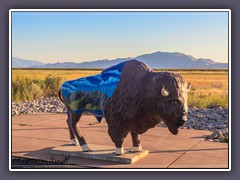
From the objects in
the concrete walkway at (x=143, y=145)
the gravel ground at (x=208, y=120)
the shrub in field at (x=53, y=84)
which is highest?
the shrub in field at (x=53, y=84)

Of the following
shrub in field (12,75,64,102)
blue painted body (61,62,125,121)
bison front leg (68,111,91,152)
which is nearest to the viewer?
blue painted body (61,62,125,121)

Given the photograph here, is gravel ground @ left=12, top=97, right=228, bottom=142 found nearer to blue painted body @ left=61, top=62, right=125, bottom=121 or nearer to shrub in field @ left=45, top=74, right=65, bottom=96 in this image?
blue painted body @ left=61, top=62, right=125, bottom=121

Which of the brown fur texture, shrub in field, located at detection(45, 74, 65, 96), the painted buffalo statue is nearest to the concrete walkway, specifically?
the painted buffalo statue

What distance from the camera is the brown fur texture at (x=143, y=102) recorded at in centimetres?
583

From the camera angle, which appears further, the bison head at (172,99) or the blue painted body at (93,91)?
the blue painted body at (93,91)

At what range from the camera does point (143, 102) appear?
6.24 meters

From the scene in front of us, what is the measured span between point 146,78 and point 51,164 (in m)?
2.38

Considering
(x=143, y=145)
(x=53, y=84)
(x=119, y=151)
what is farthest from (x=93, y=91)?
(x=53, y=84)

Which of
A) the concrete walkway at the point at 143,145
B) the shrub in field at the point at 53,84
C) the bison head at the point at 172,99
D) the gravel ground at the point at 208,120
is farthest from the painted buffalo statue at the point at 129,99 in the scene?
the shrub in field at the point at 53,84

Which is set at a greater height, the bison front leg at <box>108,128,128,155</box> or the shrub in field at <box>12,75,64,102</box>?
the shrub in field at <box>12,75,64,102</box>

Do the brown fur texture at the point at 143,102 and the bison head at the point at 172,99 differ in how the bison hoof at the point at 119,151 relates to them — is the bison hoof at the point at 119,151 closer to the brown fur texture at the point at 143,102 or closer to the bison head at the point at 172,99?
the brown fur texture at the point at 143,102

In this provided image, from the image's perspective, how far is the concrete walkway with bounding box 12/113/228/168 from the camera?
6.62m

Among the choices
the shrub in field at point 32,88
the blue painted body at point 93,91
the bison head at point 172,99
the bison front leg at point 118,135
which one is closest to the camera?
the bison head at point 172,99

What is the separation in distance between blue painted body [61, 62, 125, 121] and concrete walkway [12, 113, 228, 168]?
1.00 metres
